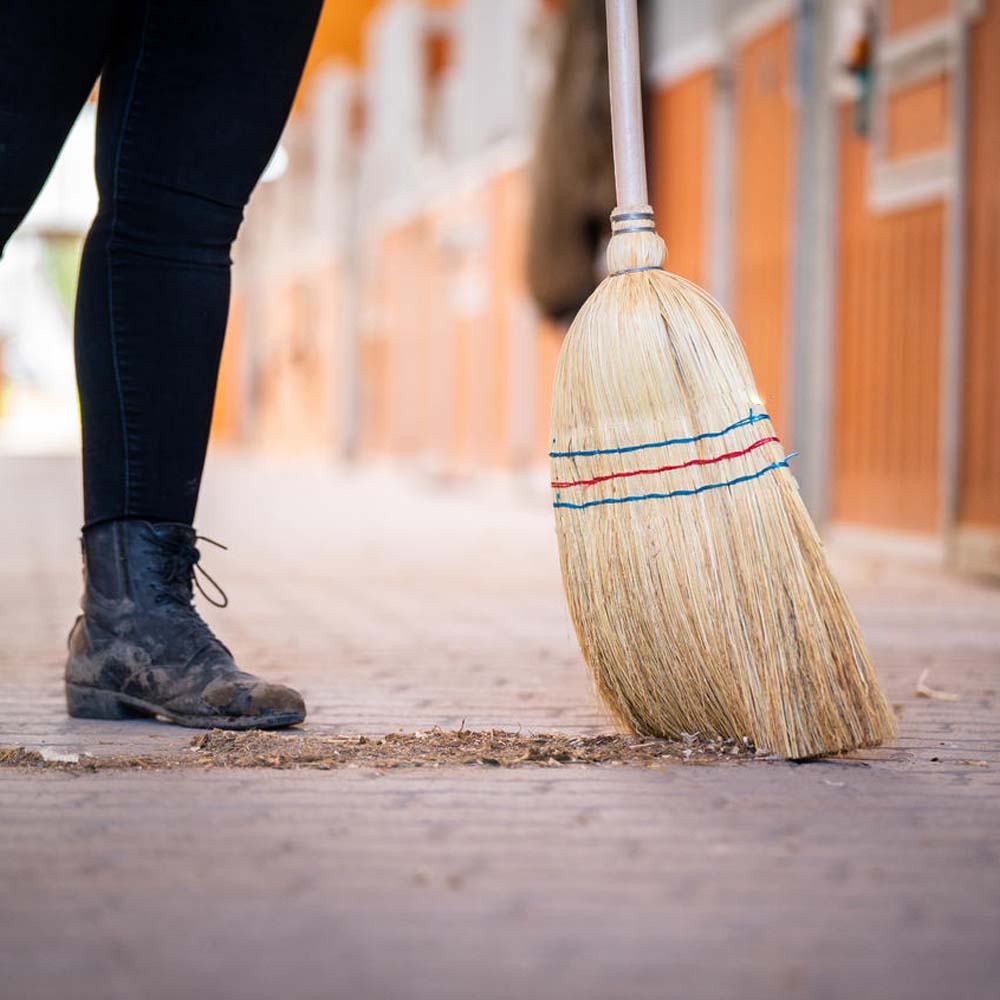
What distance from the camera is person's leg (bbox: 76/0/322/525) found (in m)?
1.58

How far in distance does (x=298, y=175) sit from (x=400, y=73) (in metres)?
4.73

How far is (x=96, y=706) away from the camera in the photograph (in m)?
1.66

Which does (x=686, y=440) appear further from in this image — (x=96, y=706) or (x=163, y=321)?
(x=96, y=706)

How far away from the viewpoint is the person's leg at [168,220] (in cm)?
158

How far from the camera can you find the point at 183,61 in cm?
158

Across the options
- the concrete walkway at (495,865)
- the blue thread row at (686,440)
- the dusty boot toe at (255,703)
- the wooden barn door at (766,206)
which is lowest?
the concrete walkway at (495,865)

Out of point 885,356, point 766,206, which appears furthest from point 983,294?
point 766,206

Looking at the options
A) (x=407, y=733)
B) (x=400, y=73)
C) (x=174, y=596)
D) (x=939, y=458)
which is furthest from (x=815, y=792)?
(x=400, y=73)

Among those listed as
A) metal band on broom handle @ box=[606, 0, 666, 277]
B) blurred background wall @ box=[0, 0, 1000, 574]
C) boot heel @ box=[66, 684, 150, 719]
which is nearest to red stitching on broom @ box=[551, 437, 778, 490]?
metal band on broom handle @ box=[606, 0, 666, 277]

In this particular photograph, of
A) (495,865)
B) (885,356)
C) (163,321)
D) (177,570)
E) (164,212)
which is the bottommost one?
(495,865)

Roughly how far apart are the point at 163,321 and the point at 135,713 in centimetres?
39

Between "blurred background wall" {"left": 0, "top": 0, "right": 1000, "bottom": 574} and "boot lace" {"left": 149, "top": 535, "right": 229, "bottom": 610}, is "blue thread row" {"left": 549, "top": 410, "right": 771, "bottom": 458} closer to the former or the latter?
"boot lace" {"left": 149, "top": 535, "right": 229, "bottom": 610}

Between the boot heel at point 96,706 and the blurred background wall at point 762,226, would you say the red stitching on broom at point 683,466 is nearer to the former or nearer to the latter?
the boot heel at point 96,706

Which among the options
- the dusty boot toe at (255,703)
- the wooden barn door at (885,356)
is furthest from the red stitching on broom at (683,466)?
the wooden barn door at (885,356)
